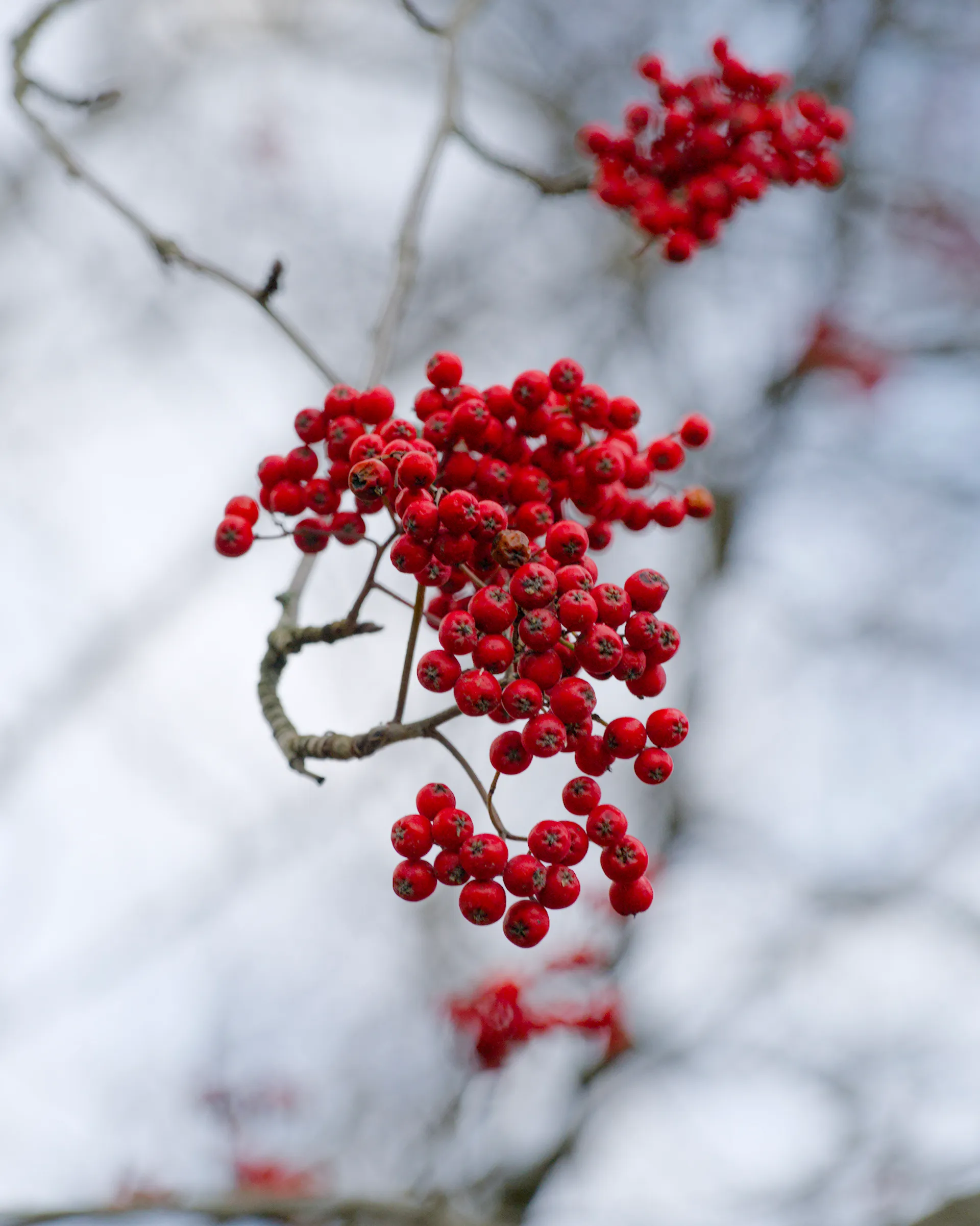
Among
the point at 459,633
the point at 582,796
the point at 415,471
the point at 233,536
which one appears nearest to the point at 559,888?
the point at 582,796

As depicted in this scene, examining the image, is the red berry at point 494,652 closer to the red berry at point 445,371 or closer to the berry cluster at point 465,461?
the berry cluster at point 465,461

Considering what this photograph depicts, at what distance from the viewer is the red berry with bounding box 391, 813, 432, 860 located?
1696 mm

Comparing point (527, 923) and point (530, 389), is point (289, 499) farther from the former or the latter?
point (527, 923)

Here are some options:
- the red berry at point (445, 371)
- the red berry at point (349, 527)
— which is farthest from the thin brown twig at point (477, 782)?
the red berry at point (445, 371)

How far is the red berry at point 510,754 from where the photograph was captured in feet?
5.49

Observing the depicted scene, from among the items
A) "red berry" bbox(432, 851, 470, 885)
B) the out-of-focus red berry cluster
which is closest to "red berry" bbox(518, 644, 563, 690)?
"red berry" bbox(432, 851, 470, 885)

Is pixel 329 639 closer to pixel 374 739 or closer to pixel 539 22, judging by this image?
pixel 374 739

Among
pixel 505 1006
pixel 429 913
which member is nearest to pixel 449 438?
pixel 505 1006

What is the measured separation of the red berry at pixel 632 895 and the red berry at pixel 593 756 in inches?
8.4

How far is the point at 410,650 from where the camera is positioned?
1.67m

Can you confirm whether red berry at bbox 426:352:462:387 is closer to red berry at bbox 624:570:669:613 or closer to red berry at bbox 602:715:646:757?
red berry at bbox 624:570:669:613

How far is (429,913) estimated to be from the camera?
21.0 ft

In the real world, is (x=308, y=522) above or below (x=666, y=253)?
below

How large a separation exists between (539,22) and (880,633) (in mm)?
5777
